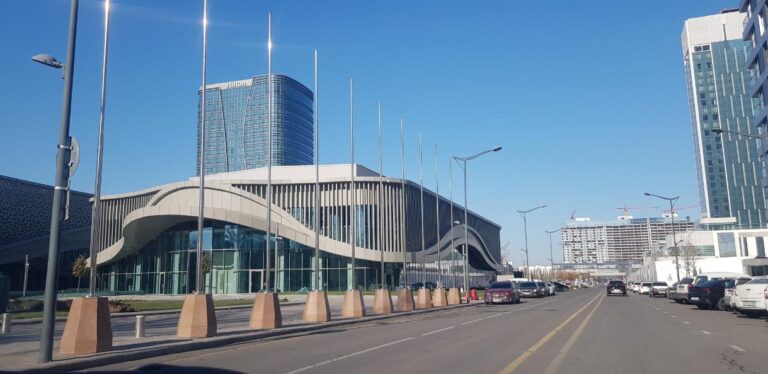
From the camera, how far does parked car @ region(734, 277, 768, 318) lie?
72.0 ft

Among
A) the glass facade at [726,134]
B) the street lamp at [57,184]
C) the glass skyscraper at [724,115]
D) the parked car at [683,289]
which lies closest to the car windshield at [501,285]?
the parked car at [683,289]

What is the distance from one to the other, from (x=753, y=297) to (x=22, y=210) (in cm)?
11593

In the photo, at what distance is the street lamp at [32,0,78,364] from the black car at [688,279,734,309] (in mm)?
30116

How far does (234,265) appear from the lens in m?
67.2

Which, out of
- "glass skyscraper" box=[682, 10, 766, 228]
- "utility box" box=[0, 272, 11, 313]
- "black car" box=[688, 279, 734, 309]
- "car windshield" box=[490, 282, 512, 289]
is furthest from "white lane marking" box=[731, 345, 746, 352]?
"glass skyscraper" box=[682, 10, 766, 228]

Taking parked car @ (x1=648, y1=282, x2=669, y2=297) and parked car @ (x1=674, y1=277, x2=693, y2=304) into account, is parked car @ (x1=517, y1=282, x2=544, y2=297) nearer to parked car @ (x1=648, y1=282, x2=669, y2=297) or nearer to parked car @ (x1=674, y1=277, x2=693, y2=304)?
parked car @ (x1=648, y1=282, x2=669, y2=297)

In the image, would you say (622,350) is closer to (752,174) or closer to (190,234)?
(190,234)

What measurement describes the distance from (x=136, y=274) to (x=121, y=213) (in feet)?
36.7

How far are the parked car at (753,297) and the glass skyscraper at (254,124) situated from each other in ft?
371

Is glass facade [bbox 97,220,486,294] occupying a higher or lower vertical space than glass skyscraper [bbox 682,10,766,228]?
lower

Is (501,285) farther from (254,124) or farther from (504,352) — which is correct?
(254,124)

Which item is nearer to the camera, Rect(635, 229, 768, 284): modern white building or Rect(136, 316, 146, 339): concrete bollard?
Rect(136, 316, 146, 339): concrete bollard

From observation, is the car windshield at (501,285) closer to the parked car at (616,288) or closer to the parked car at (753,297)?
the parked car at (753,297)

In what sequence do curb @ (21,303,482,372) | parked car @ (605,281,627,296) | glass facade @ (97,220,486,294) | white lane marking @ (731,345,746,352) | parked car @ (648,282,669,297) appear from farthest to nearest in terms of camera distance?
glass facade @ (97,220,486,294), parked car @ (605,281,627,296), parked car @ (648,282,669,297), white lane marking @ (731,345,746,352), curb @ (21,303,482,372)
